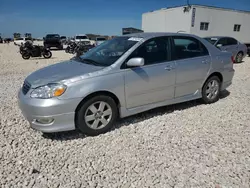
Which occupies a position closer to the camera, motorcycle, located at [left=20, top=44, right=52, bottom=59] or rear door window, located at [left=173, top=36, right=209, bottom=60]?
rear door window, located at [left=173, top=36, right=209, bottom=60]

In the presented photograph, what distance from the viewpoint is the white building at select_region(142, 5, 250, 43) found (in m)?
23.0

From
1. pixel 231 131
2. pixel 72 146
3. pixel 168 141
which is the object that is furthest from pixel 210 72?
pixel 72 146

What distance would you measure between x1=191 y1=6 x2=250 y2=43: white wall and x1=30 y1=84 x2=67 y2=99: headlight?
23.2m

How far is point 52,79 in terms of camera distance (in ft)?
9.83

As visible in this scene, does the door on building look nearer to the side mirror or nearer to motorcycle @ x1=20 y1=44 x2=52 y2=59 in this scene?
the side mirror

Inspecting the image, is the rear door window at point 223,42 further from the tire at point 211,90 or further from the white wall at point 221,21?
the white wall at point 221,21

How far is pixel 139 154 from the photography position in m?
2.77

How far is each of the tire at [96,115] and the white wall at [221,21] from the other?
2271 centimetres

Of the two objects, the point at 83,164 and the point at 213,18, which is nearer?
the point at 83,164

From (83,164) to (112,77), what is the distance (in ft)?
4.36

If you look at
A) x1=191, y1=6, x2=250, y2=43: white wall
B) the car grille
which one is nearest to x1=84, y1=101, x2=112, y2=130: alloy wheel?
the car grille

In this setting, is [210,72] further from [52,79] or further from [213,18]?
[213,18]

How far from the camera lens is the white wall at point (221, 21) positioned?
23.2 metres

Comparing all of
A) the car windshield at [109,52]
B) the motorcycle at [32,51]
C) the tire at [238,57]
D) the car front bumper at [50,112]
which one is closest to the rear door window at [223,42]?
the tire at [238,57]
